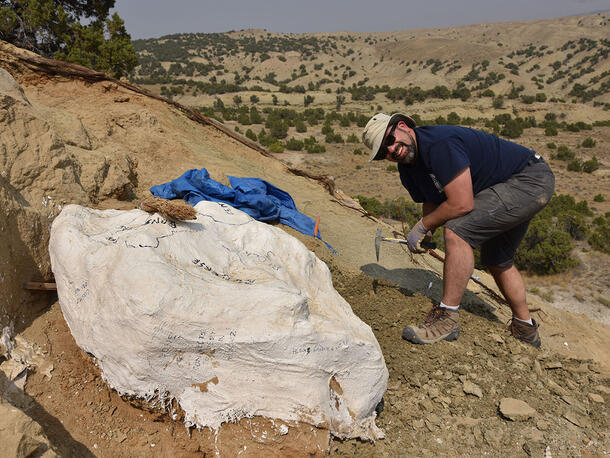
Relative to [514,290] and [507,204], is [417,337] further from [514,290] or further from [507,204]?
[507,204]

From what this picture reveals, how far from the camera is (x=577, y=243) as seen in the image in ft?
27.7

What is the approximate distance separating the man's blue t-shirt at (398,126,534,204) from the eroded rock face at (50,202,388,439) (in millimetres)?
1198

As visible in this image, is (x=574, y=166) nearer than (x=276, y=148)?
Yes

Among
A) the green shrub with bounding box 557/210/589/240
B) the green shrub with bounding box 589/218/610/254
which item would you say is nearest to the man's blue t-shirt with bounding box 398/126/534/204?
the green shrub with bounding box 589/218/610/254

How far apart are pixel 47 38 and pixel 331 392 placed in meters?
12.6

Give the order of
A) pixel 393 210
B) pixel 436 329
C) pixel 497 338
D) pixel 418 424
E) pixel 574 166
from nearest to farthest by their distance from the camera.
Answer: pixel 418 424 < pixel 436 329 < pixel 497 338 < pixel 393 210 < pixel 574 166

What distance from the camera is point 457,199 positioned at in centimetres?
243

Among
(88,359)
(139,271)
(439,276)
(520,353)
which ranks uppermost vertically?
(139,271)

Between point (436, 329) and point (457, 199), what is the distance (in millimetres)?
927

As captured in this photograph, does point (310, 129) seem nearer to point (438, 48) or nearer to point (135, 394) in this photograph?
point (135, 394)

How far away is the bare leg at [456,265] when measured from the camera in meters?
2.56

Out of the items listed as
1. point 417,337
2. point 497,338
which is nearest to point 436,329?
point 417,337

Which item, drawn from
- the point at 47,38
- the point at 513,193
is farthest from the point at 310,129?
the point at 513,193

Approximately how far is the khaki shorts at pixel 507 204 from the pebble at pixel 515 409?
983 millimetres
